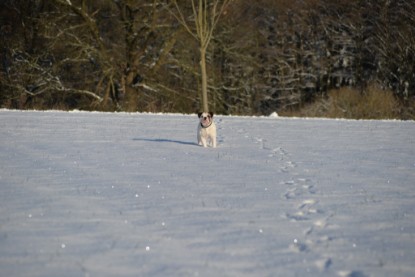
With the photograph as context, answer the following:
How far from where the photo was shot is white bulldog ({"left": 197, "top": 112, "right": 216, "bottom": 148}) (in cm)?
1052

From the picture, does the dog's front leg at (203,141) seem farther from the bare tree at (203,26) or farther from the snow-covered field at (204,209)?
the bare tree at (203,26)

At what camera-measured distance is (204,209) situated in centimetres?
587

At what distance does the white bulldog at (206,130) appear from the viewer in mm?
10516

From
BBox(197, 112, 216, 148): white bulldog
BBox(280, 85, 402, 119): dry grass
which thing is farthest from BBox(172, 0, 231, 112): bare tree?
BBox(197, 112, 216, 148): white bulldog

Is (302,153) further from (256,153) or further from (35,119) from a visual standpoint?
(35,119)

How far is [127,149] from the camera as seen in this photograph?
1073 cm

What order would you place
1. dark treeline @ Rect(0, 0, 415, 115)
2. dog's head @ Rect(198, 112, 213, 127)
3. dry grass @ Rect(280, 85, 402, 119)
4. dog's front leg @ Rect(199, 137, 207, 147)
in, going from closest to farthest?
dog's head @ Rect(198, 112, 213, 127), dog's front leg @ Rect(199, 137, 207, 147), dry grass @ Rect(280, 85, 402, 119), dark treeline @ Rect(0, 0, 415, 115)

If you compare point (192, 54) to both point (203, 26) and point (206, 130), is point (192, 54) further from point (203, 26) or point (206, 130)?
point (206, 130)

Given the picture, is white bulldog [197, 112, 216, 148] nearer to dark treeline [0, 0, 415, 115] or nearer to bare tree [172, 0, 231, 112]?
bare tree [172, 0, 231, 112]

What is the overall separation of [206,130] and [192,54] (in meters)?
19.5

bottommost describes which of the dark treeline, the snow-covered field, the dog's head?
the snow-covered field

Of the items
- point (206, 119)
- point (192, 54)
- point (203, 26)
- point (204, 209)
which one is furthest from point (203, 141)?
point (192, 54)

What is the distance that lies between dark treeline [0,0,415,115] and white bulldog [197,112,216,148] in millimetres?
15537

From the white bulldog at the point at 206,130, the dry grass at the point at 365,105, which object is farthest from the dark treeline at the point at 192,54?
the white bulldog at the point at 206,130
